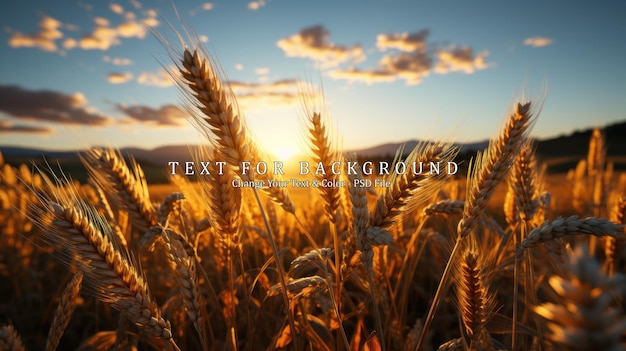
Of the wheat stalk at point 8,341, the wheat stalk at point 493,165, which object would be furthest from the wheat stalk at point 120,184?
the wheat stalk at point 493,165

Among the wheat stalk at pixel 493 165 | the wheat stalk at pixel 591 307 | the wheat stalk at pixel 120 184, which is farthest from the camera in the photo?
the wheat stalk at pixel 120 184

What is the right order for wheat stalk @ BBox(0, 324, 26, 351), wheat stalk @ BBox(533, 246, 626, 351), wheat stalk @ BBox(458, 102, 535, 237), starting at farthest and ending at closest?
wheat stalk @ BBox(458, 102, 535, 237)
wheat stalk @ BBox(0, 324, 26, 351)
wheat stalk @ BBox(533, 246, 626, 351)

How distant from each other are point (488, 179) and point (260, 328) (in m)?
1.82

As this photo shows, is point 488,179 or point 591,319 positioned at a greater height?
A: point 488,179

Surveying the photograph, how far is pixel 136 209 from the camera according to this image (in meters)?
1.90

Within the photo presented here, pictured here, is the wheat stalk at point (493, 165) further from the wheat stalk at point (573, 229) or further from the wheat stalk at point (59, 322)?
the wheat stalk at point (59, 322)

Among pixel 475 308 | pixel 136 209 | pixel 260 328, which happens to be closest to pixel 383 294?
pixel 475 308

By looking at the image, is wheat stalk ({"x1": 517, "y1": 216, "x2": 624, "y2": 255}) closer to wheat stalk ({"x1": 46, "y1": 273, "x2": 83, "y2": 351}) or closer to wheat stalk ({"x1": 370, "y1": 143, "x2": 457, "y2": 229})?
wheat stalk ({"x1": 370, "y1": 143, "x2": 457, "y2": 229})

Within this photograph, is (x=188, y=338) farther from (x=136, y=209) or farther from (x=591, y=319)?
(x=591, y=319)

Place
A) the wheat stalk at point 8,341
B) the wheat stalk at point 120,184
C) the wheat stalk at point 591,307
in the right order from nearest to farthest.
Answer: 1. the wheat stalk at point 591,307
2. the wheat stalk at point 8,341
3. the wheat stalk at point 120,184

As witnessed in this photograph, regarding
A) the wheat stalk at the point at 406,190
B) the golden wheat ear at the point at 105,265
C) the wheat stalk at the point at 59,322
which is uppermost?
the wheat stalk at the point at 406,190

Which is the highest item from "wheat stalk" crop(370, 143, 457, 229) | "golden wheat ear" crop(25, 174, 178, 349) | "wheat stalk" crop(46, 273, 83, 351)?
"wheat stalk" crop(370, 143, 457, 229)

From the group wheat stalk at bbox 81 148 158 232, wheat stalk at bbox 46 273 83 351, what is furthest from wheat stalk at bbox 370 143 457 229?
wheat stalk at bbox 46 273 83 351

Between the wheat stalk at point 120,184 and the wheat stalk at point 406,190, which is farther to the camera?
the wheat stalk at point 120,184
